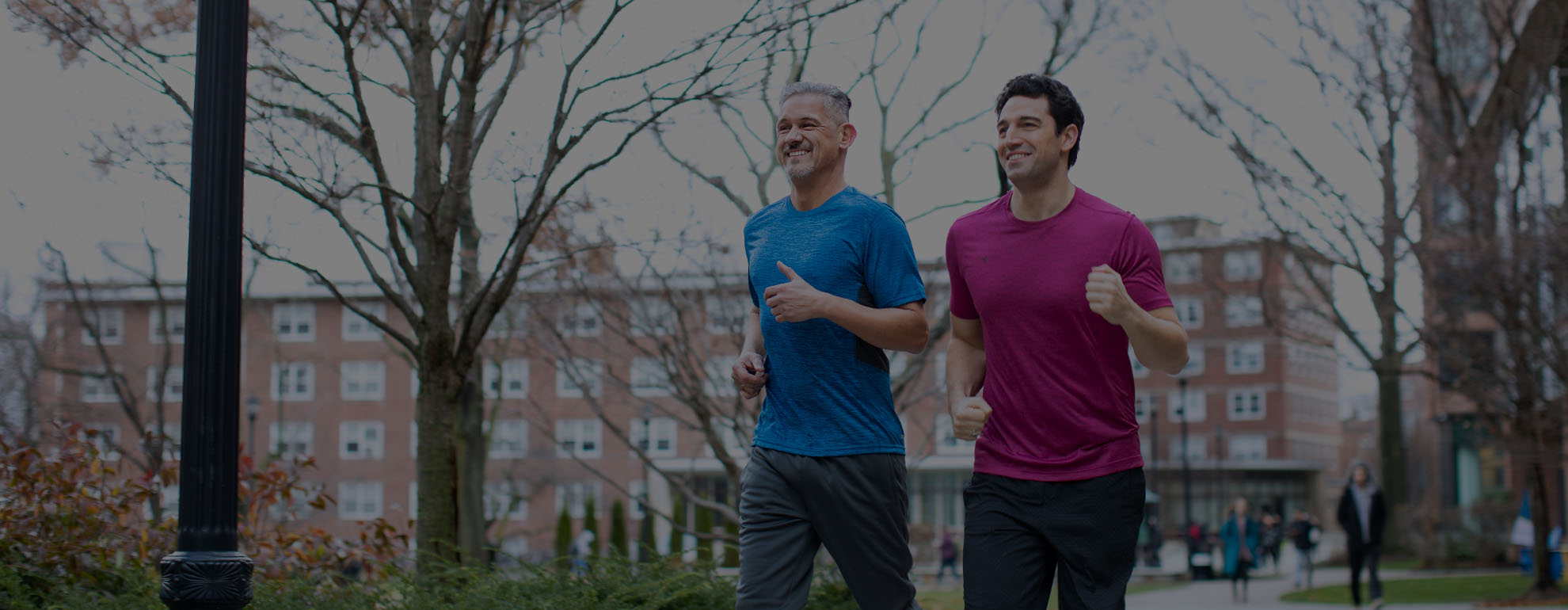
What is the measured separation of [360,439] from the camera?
6694cm

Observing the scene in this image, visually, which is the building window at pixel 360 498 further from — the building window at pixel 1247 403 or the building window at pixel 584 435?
the building window at pixel 1247 403

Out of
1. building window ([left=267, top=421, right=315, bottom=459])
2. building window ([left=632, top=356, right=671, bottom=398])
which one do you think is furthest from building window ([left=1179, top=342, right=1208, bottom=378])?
building window ([left=632, top=356, right=671, bottom=398])

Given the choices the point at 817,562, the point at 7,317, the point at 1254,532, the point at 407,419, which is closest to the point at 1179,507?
the point at 407,419

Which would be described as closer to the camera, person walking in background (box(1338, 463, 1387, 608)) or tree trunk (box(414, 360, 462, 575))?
tree trunk (box(414, 360, 462, 575))

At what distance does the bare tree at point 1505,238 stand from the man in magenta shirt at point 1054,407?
14654 millimetres

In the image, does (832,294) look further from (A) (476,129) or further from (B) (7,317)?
(B) (7,317)

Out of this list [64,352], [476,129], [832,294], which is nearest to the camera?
[832,294]

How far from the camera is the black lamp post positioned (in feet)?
13.1

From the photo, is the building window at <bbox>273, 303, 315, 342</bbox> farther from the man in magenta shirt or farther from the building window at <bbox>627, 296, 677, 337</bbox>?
the man in magenta shirt

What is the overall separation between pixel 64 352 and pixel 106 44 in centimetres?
3525

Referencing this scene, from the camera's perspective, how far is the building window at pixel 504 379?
2030 centimetres

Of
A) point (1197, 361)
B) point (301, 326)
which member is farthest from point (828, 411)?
point (1197, 361)

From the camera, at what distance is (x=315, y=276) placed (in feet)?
24.2

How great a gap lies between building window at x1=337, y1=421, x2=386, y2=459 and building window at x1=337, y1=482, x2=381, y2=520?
1.31 m
